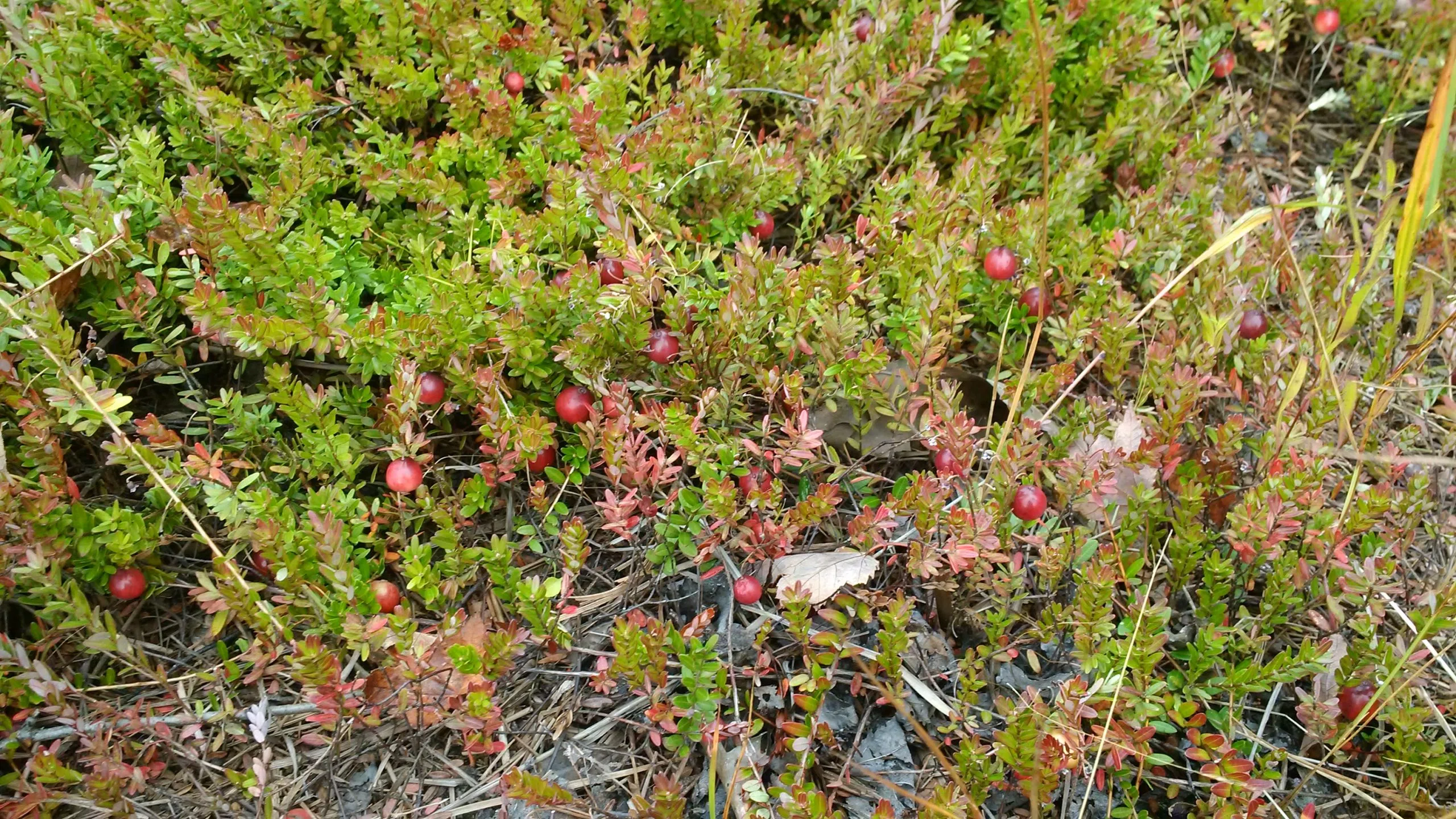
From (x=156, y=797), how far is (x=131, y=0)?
2368mm

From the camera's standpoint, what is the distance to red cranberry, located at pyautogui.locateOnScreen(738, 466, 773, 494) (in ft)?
8.24

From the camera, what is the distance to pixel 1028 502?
97.0 inches

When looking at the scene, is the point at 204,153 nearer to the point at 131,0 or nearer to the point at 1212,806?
the point at 131,0

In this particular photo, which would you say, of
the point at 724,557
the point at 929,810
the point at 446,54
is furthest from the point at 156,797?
the point at 446,54

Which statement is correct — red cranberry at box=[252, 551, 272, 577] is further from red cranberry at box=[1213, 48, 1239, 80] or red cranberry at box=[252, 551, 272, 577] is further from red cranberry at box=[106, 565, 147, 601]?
red cranberry at box=[1213, 48, 1239, 80]

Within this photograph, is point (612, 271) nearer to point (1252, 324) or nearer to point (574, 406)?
point (574, 406)

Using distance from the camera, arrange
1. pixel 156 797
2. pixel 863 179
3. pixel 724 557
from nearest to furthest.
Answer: pixel 156 797 < pixel 724 557 < pixel 863 179

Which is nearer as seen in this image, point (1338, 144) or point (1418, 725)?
point (1418, 725)

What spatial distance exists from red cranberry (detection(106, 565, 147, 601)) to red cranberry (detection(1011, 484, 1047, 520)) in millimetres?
2219

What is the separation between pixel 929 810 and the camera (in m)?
2.14

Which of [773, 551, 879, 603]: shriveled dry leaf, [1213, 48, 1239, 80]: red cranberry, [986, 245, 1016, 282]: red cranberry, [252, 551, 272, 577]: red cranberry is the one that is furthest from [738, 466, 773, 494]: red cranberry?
[1213, 48, 1239, 80]: red cranberry

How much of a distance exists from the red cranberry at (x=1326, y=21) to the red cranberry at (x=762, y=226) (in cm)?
256

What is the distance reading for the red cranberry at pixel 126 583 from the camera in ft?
8.14

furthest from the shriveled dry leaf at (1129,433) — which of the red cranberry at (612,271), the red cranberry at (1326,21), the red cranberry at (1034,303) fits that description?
the red cranberry at (1326,21)
